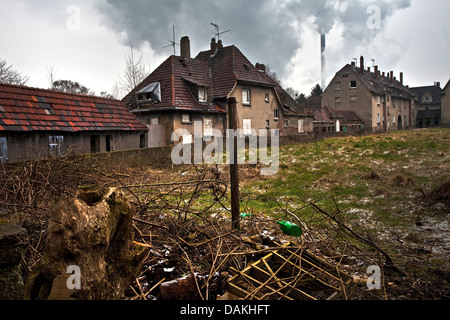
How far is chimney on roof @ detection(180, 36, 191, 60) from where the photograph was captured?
29.5m

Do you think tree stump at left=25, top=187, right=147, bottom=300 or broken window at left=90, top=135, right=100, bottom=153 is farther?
broken window at left=90, top=135, right=100, bottom=153

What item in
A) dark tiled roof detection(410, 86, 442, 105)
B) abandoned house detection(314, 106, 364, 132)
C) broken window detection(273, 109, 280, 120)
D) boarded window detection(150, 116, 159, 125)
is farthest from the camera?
dark tiled roof detection(410, 86, 442, 105)

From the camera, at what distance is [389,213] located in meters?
8.07

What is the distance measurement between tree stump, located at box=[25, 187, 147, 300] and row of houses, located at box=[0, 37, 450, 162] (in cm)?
599

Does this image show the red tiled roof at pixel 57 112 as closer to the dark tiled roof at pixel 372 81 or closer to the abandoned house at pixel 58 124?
the abandoned house at pixel 58 124

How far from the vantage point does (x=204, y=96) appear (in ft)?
88.6

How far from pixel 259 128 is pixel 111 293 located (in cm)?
2814

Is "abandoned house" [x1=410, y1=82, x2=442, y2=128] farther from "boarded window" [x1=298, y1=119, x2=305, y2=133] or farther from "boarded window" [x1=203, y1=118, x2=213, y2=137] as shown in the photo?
"boarded window" [x1=203, y1=118, x2=213, y2=137]

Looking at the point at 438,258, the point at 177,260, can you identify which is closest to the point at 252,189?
the point at 438,258

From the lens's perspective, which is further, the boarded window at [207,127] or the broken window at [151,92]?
the boarded window at [207,127]

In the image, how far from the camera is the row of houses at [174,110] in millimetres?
14930

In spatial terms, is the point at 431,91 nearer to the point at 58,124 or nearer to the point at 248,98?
the point at 248,98

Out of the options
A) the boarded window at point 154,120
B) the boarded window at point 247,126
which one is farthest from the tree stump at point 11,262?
the boarded window at point 247,126

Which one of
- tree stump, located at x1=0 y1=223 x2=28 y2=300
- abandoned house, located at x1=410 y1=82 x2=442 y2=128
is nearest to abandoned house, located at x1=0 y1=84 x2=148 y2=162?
tree stump, located at x1=0 y1=223 x2=28 y2=300
